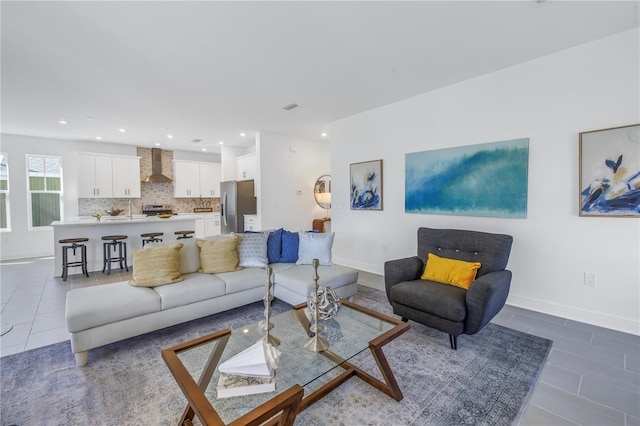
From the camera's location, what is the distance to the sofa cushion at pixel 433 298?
2.31 meters

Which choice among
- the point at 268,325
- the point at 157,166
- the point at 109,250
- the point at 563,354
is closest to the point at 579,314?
the point at 563,354

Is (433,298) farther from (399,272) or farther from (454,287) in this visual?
(399,272)

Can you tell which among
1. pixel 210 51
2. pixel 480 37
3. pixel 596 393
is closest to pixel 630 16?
pixel 480 37

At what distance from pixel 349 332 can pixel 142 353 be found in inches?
70.1

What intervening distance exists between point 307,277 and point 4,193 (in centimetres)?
747

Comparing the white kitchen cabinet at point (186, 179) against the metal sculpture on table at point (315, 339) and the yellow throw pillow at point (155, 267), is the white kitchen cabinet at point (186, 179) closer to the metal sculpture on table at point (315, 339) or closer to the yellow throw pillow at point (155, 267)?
the yellow throw pillow at point (155, 267)

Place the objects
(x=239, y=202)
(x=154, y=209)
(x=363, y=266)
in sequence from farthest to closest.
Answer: (x=154, y=209) < (x=239, y=202) < (x=363, y=266)

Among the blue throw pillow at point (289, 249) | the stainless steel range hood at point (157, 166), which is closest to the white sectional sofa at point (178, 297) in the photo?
the blue throw pillow at point (289, 249)

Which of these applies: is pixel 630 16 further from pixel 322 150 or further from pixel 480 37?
pixel 322 150

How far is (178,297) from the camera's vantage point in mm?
2637

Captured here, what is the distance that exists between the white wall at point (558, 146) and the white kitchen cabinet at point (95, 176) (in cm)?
739

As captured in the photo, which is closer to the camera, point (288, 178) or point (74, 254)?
point (74, 254)

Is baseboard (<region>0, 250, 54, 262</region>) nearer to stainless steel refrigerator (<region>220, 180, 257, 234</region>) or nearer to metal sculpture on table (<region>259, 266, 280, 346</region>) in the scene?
stainless steel refrigerator (<region>220, 180, 257, 234</region>)

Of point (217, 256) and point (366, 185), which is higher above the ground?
point (366, 185)
